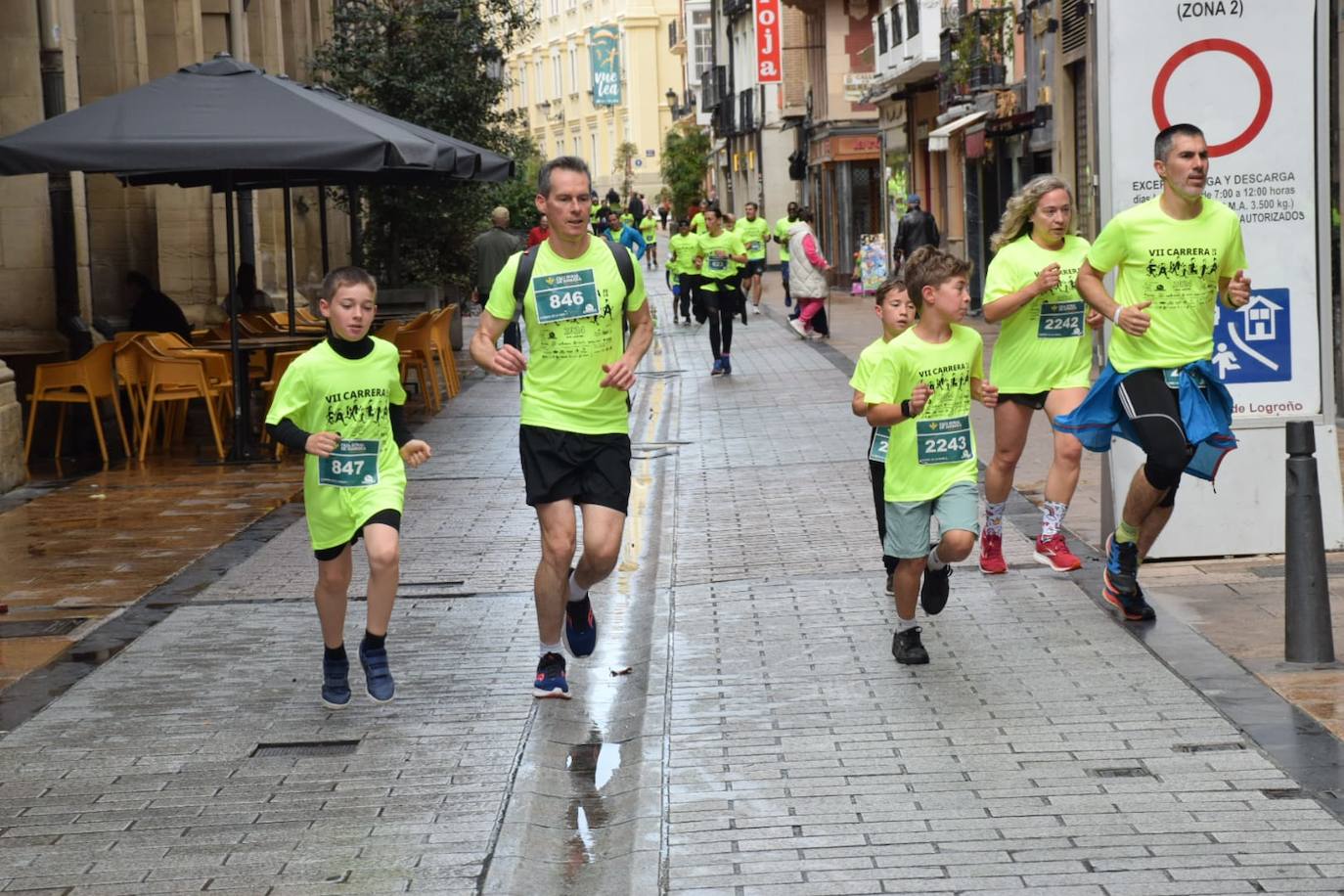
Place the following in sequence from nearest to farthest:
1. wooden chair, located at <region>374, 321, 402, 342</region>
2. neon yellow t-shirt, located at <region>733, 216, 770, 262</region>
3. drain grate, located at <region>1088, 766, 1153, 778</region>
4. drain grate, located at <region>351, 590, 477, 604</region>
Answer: drain grate, located at <region>1088, 766, 1153, 778</region> → drain grate, located at <region>351, 590, 477, 604</region> → wooden chair, located at <region>374, 321, 402, 342</region> → neon yellow t-shirt, located at <region>733, 216, 770, 262</region>

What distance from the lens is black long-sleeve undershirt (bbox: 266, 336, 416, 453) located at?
21.6ft

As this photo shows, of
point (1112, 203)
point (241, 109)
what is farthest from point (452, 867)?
point (241, 109)

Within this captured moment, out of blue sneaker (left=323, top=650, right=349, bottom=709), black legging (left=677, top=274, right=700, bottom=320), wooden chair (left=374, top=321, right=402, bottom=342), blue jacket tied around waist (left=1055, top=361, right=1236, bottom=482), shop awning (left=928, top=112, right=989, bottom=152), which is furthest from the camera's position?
shop awning (left=928, top=112, right=989, bottom=152)

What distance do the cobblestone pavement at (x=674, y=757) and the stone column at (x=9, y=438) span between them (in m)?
4.37

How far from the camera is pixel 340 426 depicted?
669 cm

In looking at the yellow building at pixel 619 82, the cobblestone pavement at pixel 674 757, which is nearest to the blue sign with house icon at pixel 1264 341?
the cobblestone pavement at pixel 674 757

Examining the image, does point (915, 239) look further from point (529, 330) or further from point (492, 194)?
point (529, 330)

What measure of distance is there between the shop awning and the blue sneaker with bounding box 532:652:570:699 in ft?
76.6

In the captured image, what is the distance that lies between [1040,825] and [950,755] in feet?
2.46

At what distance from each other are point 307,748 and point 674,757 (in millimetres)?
1248

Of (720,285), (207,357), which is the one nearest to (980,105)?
(720,285)

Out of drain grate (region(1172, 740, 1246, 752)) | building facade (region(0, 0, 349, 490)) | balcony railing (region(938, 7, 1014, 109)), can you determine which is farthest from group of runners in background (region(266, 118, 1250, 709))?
balcony railing (region(938, 7, 1014, 109))

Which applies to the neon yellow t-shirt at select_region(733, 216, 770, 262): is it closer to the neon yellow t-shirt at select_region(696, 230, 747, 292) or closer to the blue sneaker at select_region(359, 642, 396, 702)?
the neon yellow t-shirt at select_region(696, 230, 747, 292)

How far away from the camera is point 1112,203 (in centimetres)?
872
